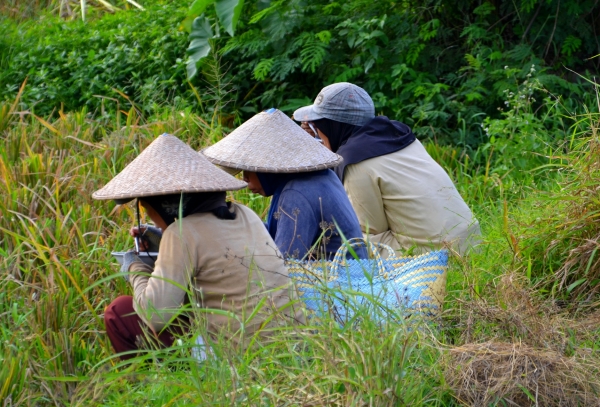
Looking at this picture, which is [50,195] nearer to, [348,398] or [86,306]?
[86,306]

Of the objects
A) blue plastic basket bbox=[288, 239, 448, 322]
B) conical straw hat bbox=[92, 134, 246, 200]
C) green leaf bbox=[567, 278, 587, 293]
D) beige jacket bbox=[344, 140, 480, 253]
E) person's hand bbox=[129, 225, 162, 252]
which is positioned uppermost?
conical straw hat bbox=[92, 134, 246, 200]

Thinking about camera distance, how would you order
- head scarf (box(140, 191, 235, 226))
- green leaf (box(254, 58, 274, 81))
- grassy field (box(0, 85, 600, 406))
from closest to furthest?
grassy field (box(0, 85, 600, 406)), head scarf (box(140, 191, 235, 226)), green leaf (box(254, 58, 274, 81))

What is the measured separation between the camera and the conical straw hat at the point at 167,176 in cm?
299

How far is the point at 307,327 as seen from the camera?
7.95ft

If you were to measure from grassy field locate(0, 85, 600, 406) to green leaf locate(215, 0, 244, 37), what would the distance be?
3.14 feet

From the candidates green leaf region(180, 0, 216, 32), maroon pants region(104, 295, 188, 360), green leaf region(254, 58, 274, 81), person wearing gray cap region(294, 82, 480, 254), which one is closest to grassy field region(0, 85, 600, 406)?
maroon pants region(104, 295, 188, 360)

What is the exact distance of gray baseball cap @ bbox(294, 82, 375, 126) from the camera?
14.1ft

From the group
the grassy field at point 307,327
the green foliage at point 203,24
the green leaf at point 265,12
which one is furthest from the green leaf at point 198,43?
the grassy field at point 307,327

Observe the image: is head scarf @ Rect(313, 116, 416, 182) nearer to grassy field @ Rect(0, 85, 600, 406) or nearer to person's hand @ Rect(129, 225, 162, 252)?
grassy field @ Rect(0, 85, 600, 406)

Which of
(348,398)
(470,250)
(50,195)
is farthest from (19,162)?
(348,398)

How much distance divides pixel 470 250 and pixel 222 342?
5.86ft

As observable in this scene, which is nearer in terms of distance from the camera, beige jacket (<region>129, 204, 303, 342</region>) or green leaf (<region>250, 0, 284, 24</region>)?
beige jacket (<region>129, 204, 303, 342</region>)

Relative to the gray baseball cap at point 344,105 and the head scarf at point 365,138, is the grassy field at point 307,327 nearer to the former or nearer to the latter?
the head scarf at point 365,138

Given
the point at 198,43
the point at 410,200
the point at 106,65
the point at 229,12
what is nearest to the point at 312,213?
the point at 410,200
